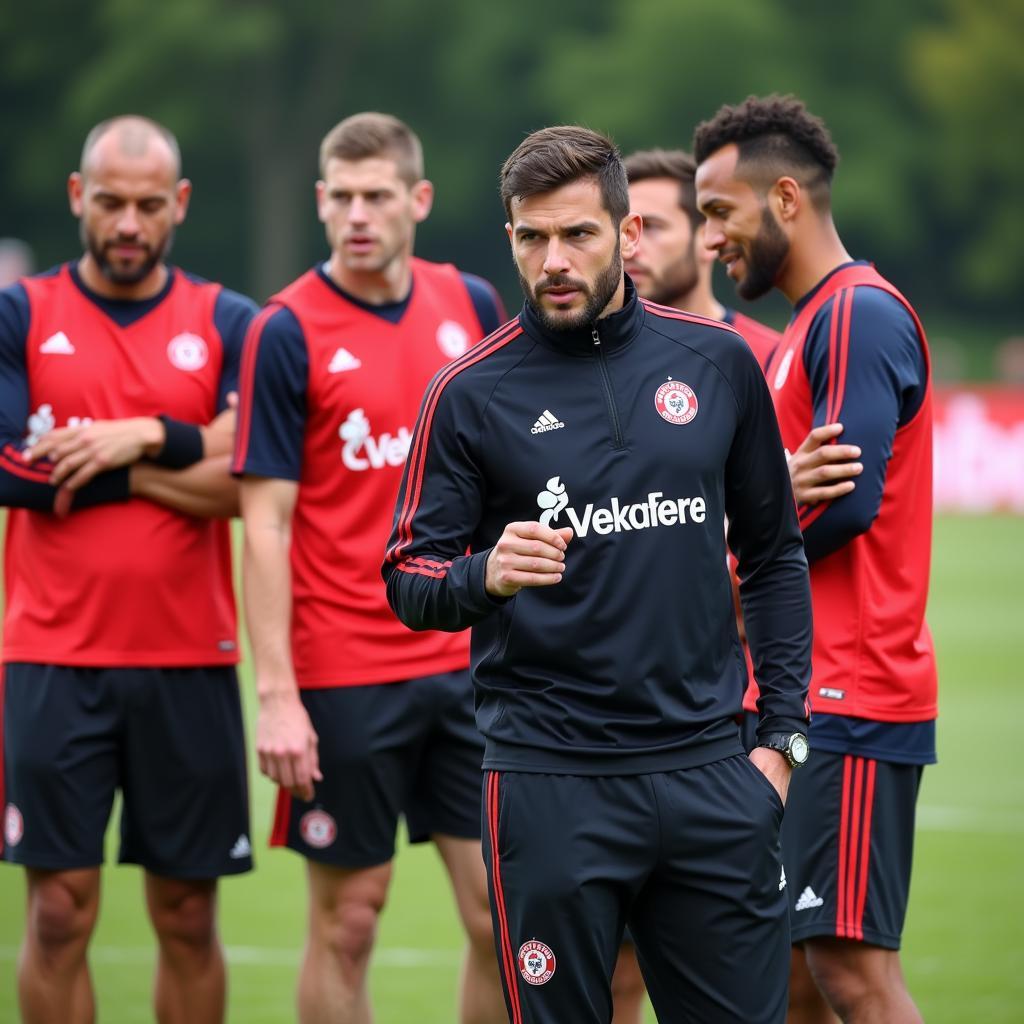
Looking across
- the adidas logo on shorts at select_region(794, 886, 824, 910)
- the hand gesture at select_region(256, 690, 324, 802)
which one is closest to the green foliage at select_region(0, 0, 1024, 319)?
the hand gesture at select_region(256, 690, 324, 802)

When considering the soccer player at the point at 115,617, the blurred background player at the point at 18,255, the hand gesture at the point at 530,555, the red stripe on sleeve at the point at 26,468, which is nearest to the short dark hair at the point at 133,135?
the soccer player at the point at 115,617

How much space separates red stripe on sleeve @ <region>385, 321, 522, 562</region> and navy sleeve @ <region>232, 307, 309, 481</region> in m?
1.39

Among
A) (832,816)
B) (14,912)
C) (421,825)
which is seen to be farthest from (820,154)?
(14,912)

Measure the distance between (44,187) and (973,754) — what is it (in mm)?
42598

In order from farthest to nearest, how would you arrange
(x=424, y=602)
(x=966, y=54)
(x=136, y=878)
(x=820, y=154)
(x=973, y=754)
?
(x=966, y=54), (x=973, y=754), (x=136, y=878), (x=820, y=154), (x=424, y=602)

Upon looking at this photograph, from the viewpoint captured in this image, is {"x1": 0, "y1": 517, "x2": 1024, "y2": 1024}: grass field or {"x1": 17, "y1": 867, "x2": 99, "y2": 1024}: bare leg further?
{"x1": 0, "y1": 517, "x2": 1024, "y2": 1024}: grass field

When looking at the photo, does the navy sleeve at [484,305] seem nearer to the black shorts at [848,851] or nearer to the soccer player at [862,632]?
the soccer player at [862,632]

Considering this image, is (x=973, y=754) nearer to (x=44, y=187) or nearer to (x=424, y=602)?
(x=424, y=602)

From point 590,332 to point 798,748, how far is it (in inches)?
40.3

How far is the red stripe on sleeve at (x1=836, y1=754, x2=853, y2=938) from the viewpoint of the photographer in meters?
4.50

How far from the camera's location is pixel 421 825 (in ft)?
18.2

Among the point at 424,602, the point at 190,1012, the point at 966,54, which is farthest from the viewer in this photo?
the point at 966,54

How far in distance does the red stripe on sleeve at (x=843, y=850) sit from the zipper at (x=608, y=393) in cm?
119

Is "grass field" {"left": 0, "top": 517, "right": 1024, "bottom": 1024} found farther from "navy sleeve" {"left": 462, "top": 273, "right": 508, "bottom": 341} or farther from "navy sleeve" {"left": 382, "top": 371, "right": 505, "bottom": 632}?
"navy sleeve" {"left": 382, "top": 371, "right": 505, "bottom": 632}
